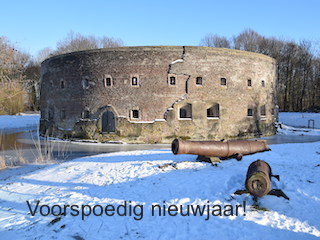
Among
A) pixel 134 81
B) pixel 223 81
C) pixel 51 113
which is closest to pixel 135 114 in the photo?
pixel 134 81

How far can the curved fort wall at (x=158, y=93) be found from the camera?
46.5 feet

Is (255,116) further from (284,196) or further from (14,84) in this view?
(14,84)

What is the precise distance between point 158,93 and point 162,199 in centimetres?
1007

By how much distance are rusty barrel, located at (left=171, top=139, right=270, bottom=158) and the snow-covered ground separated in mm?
287

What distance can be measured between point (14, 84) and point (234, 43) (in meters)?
35.7

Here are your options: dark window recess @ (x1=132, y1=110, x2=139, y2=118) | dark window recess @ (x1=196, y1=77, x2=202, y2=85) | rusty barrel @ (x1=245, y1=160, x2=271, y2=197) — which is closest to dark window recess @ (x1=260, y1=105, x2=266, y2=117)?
dark window recess @ (x1=196, y1=77, x2=202, y2=85)

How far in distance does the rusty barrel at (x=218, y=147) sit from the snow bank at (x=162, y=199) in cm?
29

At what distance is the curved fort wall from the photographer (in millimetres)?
14188

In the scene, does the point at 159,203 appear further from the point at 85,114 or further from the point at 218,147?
the point at 85,114

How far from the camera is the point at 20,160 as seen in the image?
886 centimetres

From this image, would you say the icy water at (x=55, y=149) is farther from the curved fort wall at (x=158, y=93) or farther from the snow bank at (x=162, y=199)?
the snow bank at (x=162, y=199)

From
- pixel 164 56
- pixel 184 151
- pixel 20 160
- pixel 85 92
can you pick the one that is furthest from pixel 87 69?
pixel 184 151

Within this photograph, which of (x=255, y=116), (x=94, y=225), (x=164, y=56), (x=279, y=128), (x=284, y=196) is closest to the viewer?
(x=94, y=225)

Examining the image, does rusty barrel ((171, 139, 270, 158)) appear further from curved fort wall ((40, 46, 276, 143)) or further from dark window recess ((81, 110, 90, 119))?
dark window recess ((81, 110, 90, 119))
